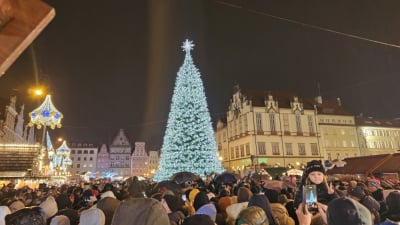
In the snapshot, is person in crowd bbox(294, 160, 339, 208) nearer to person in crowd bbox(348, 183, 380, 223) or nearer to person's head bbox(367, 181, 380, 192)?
person in crowd bbox(348, 183, 380, 223)

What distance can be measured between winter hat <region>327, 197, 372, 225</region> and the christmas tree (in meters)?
25.5

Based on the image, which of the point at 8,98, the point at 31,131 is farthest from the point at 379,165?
the point at 31,131

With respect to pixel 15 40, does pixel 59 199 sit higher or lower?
lower

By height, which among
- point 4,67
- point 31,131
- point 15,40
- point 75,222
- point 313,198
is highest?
point 31,131

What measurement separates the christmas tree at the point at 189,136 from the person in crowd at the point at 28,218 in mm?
24426

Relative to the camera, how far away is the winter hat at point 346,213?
2.42m

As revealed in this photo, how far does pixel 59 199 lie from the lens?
7.45 meters

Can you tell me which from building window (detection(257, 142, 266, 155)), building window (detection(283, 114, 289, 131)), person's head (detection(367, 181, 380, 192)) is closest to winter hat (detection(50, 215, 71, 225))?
person's head (detection(367, 181, 380, 192))

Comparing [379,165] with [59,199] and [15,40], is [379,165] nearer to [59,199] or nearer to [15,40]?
[59,199]

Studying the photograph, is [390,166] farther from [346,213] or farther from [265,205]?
[346,213]

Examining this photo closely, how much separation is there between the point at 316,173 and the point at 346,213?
9.95 ft

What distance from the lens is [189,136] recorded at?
28469 millimetres

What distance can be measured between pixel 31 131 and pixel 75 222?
63025 mm

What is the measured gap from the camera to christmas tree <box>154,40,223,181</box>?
2788cm
